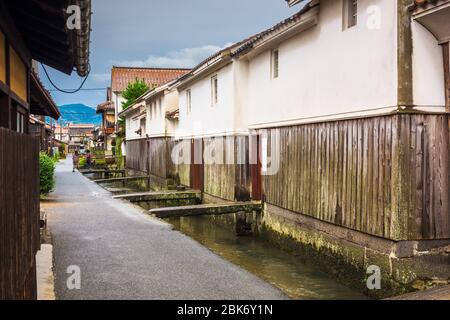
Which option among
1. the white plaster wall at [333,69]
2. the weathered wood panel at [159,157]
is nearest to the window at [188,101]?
the weathered wood panel at [159,157]

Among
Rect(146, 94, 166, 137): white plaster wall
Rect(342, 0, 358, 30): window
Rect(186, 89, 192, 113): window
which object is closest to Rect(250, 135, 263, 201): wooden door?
Rect(342, 0, 358, 30): window

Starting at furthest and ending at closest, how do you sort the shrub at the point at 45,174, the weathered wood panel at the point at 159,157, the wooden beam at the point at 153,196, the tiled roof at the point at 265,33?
the weathered wood panel at the point at 159,157, the wooden beam at the point at 153,196, the shrub at the point at 45,174, the tiled roof at the point at 265,33

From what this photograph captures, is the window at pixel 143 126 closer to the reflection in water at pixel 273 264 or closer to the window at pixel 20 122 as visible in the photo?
the reflection in water at pixel 273 264

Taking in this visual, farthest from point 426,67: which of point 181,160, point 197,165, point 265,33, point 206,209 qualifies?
point 181,160

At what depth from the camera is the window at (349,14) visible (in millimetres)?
10000

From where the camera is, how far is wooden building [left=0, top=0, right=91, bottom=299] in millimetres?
3833

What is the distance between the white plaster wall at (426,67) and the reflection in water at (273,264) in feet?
13.1

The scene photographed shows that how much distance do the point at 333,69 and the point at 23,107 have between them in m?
6.71

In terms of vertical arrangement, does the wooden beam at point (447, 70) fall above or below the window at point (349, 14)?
below

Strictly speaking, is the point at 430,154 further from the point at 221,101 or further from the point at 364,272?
the point at 221,101

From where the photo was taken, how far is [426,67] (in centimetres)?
833

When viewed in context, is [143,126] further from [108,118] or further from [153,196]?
[108,118]

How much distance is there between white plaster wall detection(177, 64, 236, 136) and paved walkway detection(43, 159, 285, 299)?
5098 millimetres
